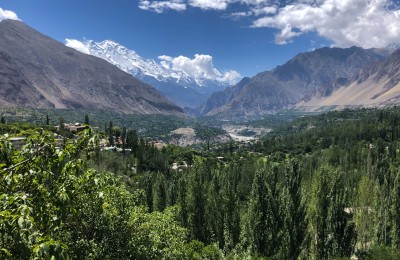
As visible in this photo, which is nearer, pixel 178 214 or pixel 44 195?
pixel 44 195

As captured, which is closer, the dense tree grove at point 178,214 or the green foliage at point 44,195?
the green foliage at point 44,195

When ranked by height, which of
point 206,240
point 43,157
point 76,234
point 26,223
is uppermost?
point 43,157

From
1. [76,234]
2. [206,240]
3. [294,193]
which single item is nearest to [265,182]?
[294,193]

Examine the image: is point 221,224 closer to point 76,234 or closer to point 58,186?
point 76,234

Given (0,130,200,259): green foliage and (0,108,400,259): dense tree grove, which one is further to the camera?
(0,108,400,259): dense tree grove

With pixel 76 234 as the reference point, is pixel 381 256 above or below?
below

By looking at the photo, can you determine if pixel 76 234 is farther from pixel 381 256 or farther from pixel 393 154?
pixel 393 154

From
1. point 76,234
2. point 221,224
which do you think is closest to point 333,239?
point 221,224

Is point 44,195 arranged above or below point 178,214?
above

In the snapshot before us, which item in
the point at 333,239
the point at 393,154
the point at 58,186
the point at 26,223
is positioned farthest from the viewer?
the point at 393,154

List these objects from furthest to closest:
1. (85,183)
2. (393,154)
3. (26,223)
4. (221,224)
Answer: (393,154) → (221,224) → (85,183) → (26,223)

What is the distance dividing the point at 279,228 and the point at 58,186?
2867 centimetres

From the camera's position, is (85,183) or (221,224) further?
(221,224)

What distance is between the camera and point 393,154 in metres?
119
